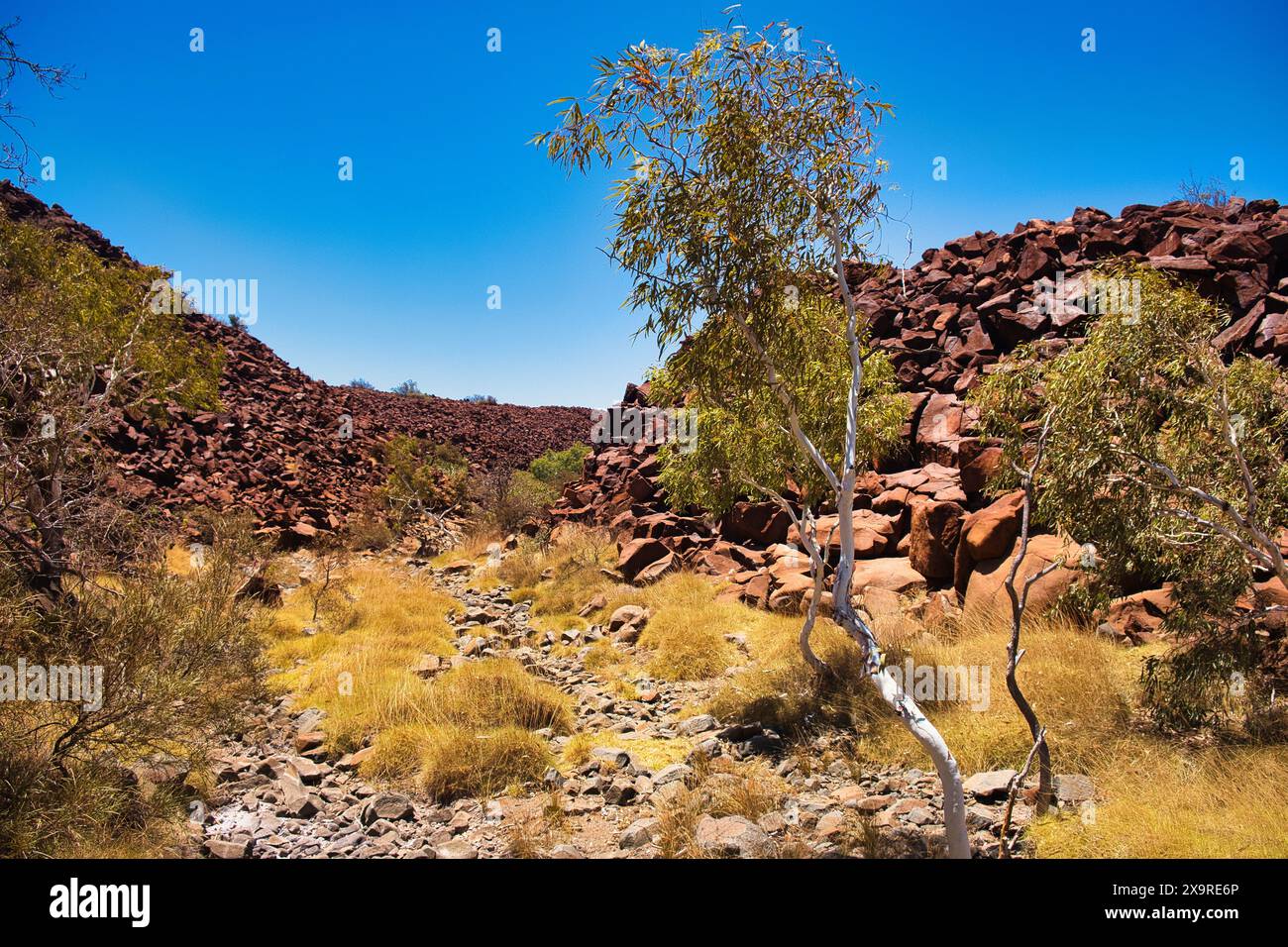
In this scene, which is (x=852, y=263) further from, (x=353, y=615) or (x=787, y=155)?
(x=353, y=615)

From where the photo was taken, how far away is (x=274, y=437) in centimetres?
2592

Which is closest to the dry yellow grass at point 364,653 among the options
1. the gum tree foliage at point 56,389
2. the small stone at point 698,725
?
the gum tree foliage at point 56,389

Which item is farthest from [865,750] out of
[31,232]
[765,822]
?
[31,232]

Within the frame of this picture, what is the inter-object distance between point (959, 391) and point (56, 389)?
1573 cm

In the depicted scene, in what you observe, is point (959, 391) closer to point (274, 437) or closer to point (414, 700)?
point (414, 700)

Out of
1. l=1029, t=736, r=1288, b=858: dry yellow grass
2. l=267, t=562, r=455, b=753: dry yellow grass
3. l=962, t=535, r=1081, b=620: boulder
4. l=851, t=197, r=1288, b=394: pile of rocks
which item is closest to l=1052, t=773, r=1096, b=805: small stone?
l=1029, t=736, r=1288, b=858: dry yellow grass

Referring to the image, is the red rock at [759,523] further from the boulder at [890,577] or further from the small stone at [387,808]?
the small stone at [387,808]

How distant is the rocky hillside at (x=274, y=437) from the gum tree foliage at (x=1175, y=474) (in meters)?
15.5

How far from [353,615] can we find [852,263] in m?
10.7

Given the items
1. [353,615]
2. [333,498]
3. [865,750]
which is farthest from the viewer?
[333,498]

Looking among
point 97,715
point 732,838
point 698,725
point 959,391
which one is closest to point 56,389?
point 97,715

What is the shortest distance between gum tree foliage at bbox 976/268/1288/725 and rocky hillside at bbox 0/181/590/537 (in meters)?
15.5
